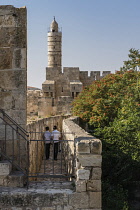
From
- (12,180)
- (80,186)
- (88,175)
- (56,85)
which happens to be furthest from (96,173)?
(56,85)

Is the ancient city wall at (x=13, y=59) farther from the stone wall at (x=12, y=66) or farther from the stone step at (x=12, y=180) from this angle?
the stone step at (x=12, y=180)

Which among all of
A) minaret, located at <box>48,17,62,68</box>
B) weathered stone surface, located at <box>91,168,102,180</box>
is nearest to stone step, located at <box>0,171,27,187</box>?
weathered stone surface, located at <box>91,168,102,180</box>

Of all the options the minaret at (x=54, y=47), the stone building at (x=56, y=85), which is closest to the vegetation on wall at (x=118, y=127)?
the stone building at (x=56, y=85)

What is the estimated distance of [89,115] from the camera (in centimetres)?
1442

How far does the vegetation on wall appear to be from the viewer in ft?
31.0

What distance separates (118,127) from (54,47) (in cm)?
3058

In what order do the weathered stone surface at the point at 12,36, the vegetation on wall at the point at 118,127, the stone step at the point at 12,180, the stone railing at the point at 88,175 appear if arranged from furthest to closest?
the vegetation on wall at the point at 118,127
the weathered stone surface at the point at 12,36
the stone step at the point at 12,180
the stone railing at the point at 88,175

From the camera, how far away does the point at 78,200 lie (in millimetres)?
4258

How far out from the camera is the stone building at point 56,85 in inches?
1008

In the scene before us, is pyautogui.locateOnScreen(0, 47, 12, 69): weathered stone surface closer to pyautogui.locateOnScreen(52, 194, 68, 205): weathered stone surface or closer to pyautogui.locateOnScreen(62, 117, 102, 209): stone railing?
pyautogui.locateOnScreen(62, 117, 102, 209): stone railing

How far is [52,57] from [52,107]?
14902 mm

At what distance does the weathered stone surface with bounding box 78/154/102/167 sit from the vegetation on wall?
4.36m

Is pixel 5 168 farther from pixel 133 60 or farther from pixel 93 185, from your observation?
pixel 133 60

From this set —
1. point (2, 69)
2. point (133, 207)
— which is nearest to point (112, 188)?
point (133, 207)
